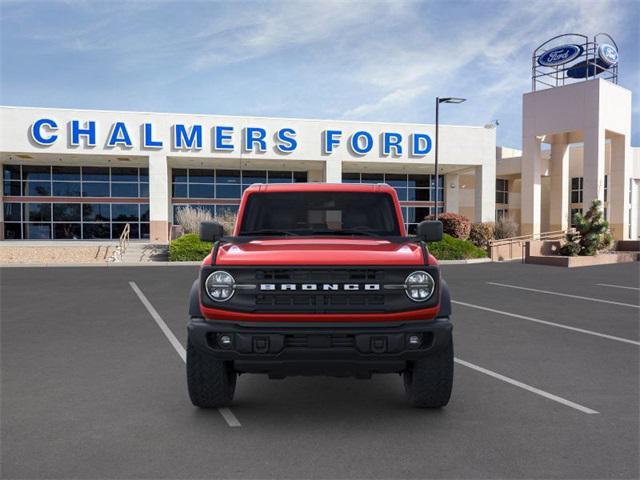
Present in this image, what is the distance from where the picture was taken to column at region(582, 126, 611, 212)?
32.7m

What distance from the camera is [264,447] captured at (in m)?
4.18

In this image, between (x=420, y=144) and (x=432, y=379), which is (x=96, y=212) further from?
(x=432, y=379)

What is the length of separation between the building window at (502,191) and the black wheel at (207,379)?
1810 inches

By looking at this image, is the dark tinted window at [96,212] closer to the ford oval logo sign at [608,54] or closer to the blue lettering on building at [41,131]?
the blue lettering on building at [41,131]

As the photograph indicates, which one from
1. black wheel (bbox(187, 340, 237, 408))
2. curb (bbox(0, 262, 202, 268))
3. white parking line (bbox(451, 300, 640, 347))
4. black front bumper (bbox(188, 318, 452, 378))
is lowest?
curb (bbox(0, 262, 202, 268))

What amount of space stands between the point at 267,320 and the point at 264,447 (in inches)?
37.8

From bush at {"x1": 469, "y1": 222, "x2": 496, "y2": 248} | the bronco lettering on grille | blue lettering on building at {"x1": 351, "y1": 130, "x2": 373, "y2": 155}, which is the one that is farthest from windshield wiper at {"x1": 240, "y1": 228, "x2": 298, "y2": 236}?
blue lettering on building at {"x1": 351, "y1": 130, "x2": 373, "y2": 155}

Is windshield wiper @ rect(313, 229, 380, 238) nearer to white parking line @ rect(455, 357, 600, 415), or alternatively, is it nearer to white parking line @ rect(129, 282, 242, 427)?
white parking line @ rect(129, 282, 242, 427)

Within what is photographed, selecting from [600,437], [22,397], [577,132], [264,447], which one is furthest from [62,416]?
[577,132]

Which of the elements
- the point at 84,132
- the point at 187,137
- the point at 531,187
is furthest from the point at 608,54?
the point at 84,132

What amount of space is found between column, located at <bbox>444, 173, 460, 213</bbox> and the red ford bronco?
37803 millimetres

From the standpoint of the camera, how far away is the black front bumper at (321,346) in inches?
168

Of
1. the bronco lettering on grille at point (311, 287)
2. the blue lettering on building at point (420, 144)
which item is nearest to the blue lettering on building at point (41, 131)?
the blue lettering on building at point (420, 144)

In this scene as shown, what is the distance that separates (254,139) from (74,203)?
13.2m
